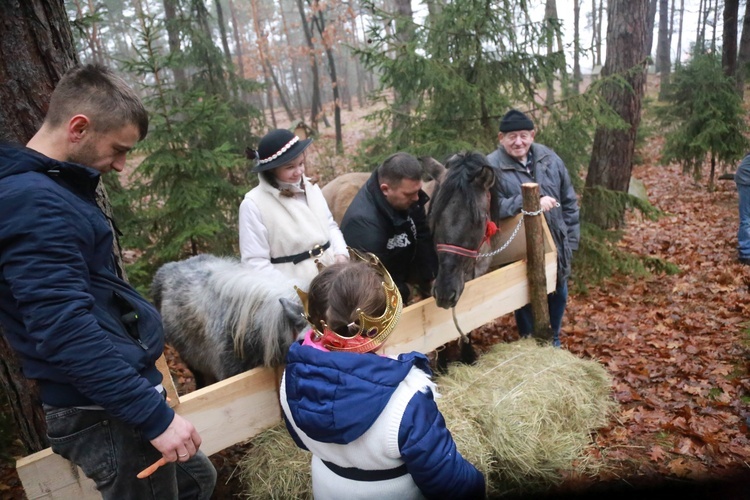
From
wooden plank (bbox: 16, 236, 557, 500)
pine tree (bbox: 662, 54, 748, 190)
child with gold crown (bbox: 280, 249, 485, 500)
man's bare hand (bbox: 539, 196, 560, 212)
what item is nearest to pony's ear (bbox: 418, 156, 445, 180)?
man's bare hand (bbox: 539, 196, 560, 212)

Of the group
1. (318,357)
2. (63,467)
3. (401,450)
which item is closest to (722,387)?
(401,450)

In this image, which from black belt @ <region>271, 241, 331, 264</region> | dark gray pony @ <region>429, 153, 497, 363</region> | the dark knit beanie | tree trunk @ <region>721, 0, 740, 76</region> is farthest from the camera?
tree trunk @ <region>721, 0, 740, 76</region>

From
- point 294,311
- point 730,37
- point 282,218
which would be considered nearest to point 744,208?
point 282,218

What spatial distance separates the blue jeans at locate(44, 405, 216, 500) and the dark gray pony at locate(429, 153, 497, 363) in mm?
2286

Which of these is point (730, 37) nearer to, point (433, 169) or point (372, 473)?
point (433, 169)

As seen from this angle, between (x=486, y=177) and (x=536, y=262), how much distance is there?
1.00 metres

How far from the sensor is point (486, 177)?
151 inches

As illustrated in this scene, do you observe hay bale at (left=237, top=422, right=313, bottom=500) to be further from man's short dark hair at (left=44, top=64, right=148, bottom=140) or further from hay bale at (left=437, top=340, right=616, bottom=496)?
man's short dark hair at (left=44, top=64, right=148, bottom=140)

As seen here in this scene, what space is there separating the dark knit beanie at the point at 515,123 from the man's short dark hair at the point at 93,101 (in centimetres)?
351

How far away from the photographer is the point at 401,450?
167 centimetres

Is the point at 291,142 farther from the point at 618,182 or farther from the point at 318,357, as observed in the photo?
the point at 618,182

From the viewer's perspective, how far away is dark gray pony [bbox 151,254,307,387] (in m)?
2.73

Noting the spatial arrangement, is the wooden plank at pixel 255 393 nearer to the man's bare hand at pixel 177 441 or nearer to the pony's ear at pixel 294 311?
the pony's ear at pixel 294 311

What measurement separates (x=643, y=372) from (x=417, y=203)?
297cm
